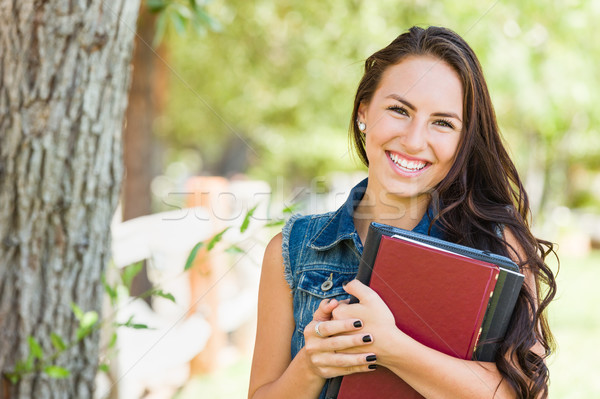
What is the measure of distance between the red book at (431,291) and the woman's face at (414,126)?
314 millimetres

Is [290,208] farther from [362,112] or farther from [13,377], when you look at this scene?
[13,377]

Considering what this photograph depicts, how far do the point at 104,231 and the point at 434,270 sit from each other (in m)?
1.28

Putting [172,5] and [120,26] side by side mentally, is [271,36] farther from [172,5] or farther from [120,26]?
[120,26]

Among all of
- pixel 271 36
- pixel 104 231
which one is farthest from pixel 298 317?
pixel 271 36

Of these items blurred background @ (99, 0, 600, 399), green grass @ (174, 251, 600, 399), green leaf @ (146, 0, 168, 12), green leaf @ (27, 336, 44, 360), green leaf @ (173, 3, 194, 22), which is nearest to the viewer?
green leaf @ (27, 336, 44, 360)

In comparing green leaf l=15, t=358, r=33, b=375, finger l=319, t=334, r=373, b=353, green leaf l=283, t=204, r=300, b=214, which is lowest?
green leaf l=15, t=358, r=33, b=375

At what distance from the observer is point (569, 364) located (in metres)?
5.21

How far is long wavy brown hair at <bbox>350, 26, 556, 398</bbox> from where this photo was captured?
4.75ft

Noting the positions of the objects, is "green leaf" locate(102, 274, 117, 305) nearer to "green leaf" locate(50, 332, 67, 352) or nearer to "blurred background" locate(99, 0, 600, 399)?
"green leaf" locate(50, 332, 67, 352)

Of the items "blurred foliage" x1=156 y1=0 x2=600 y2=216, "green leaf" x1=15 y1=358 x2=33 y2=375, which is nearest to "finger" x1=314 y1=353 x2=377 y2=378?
"green leaf" x1=15 y1=358 x2=33 y2=375

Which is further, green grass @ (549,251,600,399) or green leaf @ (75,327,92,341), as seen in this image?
green grass @ (549,251,600,399)

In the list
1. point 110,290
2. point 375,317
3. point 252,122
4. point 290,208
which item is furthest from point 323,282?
point 252,122

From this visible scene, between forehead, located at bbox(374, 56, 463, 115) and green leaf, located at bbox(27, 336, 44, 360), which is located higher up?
forehead, located at bbox(374, 56, 463, 115)

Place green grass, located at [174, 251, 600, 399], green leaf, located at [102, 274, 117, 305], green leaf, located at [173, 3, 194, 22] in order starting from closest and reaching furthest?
green leaf, located at [102, 274, 117, 305], green leaf, located at [173, 3, 194, 22], green grass, located at [174, 251, 600, 399]
